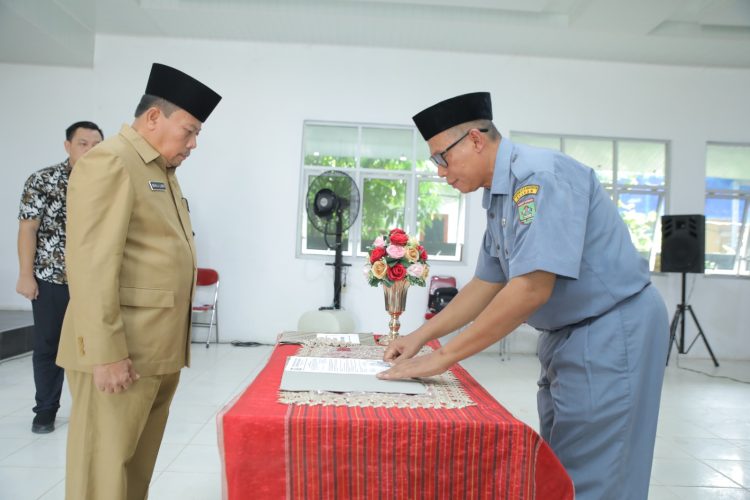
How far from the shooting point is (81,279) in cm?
134

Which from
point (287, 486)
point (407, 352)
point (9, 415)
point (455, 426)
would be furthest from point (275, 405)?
point (9, 415)

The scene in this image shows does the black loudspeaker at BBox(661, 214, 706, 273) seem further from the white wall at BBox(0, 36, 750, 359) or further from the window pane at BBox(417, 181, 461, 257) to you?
the window pane at BBox(417, 181, 461, 257)

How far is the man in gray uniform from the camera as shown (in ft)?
3.99

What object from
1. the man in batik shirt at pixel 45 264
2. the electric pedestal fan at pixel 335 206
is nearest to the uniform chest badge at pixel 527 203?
the man in batik shirt at pixel 45 264

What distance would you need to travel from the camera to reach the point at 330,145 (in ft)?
20.7

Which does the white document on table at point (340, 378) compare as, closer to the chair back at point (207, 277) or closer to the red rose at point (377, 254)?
the red rose at point (377, 254)

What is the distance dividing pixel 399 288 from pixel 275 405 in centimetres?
112

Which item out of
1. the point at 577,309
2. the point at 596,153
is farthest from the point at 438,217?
the point at 577,309

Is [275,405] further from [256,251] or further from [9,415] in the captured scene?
[256,251]

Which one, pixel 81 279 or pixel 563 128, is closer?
pixel 81 279

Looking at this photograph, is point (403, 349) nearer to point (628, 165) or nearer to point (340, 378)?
point (340, 378)

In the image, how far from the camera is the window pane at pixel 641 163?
6.58m

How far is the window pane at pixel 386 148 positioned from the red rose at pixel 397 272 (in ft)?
14.1

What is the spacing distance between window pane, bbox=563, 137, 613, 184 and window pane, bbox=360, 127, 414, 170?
1967mm
